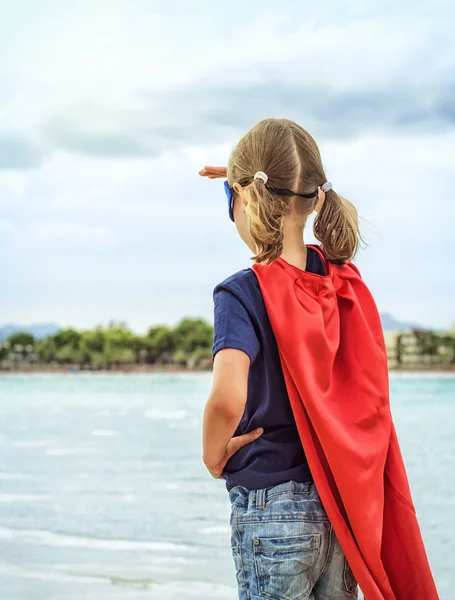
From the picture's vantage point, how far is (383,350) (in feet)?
5.50

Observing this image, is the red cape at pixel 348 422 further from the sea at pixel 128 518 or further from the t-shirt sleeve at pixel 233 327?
the sea at pixel 128 518

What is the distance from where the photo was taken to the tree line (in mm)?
69562

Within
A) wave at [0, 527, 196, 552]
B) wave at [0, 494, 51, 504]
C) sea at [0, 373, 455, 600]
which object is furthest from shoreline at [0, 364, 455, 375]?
wave at [0, 527, 196, 552]

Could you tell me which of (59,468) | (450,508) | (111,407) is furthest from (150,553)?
(111,407)

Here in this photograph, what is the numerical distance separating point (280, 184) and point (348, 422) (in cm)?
41

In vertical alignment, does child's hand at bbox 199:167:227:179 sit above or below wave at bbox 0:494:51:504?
above

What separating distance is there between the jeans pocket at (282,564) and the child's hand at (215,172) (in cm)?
67

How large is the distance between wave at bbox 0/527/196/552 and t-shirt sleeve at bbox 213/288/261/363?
4037mm

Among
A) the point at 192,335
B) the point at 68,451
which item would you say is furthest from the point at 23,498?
the point at 192,335

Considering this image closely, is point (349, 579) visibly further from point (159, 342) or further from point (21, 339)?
point (21, 339)

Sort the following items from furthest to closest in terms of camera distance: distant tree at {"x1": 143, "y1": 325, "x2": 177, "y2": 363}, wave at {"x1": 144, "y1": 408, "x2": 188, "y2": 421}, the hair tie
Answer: distant tree at {"x1": 143, "y1": 325, "x2": 177, "y2": 363}
wave at {"x1": 144, "y1": 408, "x2": 188, "y2": 421}
the hair tie

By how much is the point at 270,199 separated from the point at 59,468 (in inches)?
361

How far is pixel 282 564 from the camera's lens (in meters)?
1.54

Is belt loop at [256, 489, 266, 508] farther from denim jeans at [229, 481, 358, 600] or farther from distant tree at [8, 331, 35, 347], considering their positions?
distant tree at [8, 331, 35, 347]
